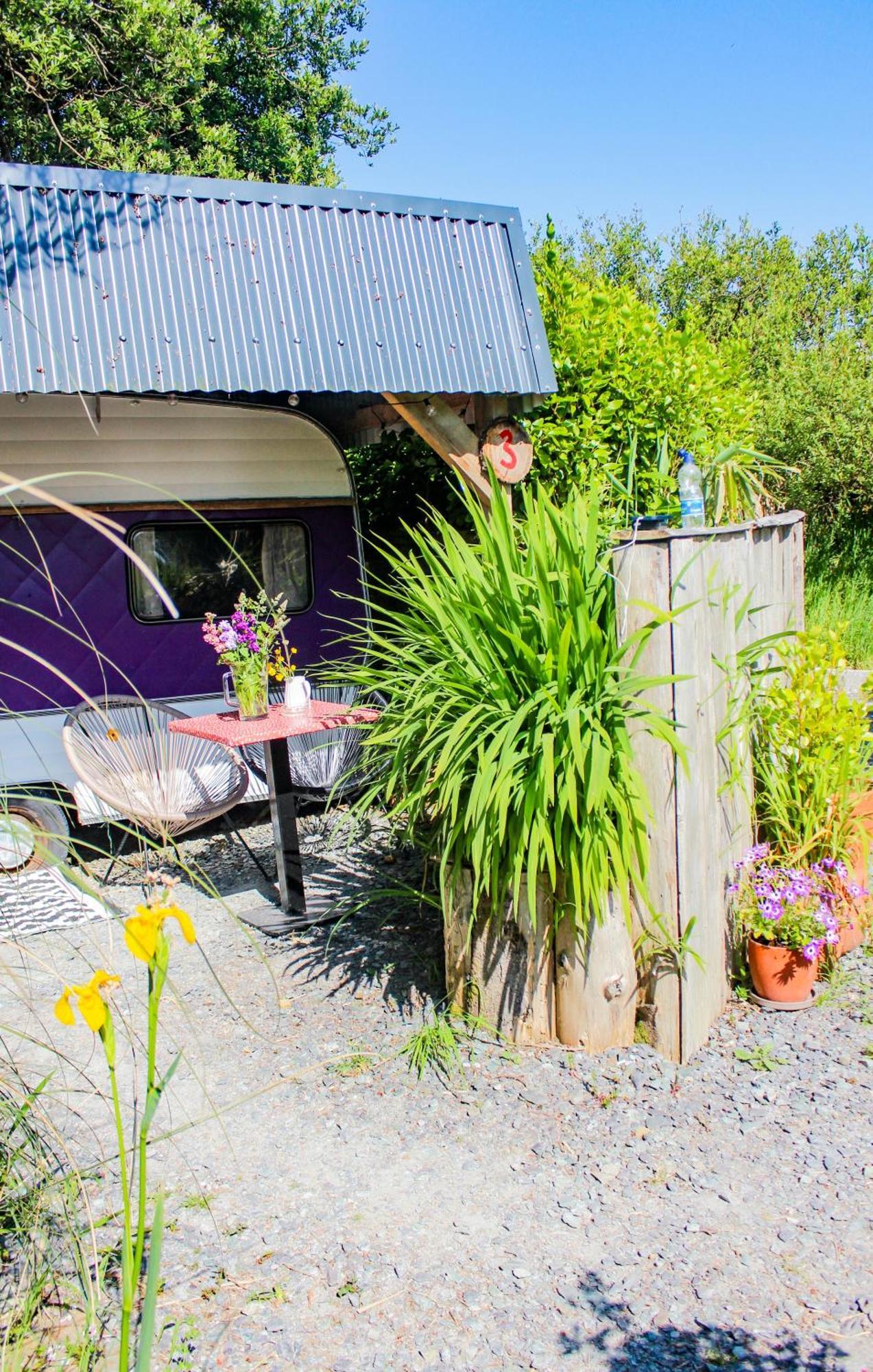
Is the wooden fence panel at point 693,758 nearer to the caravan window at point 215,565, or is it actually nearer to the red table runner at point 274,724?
the red table runner at point 274,724

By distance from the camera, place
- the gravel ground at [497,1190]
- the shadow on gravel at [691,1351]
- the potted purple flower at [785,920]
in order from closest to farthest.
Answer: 1. the shadow on gravel at [691,1351]
2. the gravel ground at [497,1190]
3. the potted purple flower at [785,920]

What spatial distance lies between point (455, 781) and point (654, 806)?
0.64 meters

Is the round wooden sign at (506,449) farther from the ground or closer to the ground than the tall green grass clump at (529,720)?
farther from the ground

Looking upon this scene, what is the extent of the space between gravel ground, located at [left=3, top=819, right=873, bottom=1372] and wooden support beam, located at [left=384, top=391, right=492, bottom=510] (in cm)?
350

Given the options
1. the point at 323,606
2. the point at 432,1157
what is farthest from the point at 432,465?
the point at 432,1157

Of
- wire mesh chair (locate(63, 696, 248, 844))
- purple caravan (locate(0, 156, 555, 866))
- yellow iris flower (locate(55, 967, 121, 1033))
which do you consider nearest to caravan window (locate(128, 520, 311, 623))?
purple caravan (locate(0, 156, 555, 866))

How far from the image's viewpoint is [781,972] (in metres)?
3.73

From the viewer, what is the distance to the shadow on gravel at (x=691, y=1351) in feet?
7.27

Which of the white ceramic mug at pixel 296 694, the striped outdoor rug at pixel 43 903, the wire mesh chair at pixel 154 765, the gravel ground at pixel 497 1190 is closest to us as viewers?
the gravel ground at pixel 497 1190

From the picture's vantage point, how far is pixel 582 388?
6.86m

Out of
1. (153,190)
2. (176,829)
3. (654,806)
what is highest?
(153,190)

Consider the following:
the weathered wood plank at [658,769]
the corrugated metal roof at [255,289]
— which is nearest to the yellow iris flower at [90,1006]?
the weathered wood plank at [658,769]

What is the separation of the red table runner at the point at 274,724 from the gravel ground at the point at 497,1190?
113 centimetres

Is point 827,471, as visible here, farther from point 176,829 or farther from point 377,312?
point 176,829
